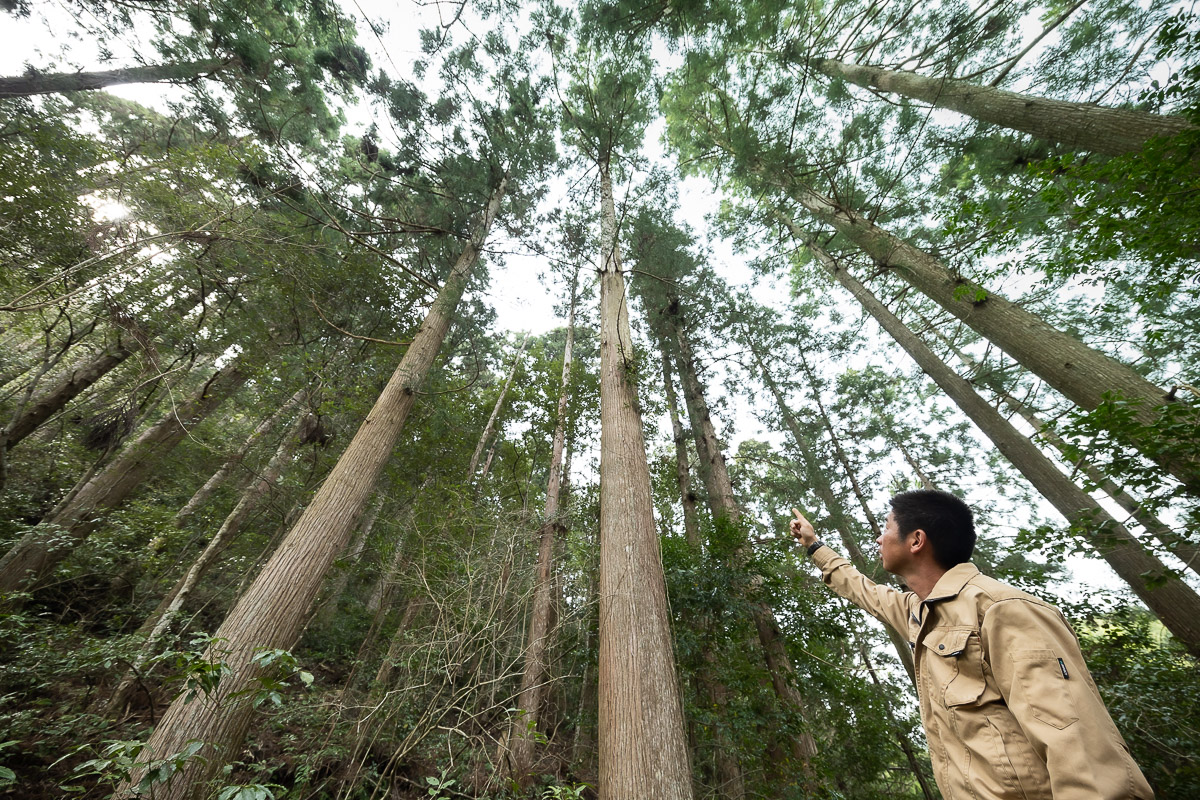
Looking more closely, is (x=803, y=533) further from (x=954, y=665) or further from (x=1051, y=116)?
(x=1051, y=116)

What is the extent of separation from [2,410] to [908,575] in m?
11.3

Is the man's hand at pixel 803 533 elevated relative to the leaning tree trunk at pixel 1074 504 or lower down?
lower down

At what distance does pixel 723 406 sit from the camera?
9.62 meters

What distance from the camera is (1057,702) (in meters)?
1.03

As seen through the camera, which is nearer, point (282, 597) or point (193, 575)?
point (282, 597)

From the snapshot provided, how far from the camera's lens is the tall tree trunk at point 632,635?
2.28 m

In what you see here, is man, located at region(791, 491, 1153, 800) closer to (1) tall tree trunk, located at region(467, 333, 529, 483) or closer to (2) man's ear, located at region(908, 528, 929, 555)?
(2) man's ear, located at region(908, 528, 929, 555)

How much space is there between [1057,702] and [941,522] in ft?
2.67

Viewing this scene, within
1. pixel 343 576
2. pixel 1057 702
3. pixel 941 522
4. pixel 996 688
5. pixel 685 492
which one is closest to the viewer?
pixel 1057 702

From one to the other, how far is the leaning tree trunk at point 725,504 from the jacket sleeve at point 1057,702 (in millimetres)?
4900

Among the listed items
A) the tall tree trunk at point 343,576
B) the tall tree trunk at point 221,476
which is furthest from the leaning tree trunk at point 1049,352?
the tall tree trunk at point 221,476

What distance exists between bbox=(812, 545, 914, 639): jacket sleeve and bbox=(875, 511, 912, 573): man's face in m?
0.13

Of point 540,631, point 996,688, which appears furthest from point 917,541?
point 540,631

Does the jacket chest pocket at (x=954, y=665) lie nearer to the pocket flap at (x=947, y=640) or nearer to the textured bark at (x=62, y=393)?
the pocket flap at (x=947, y=640)
